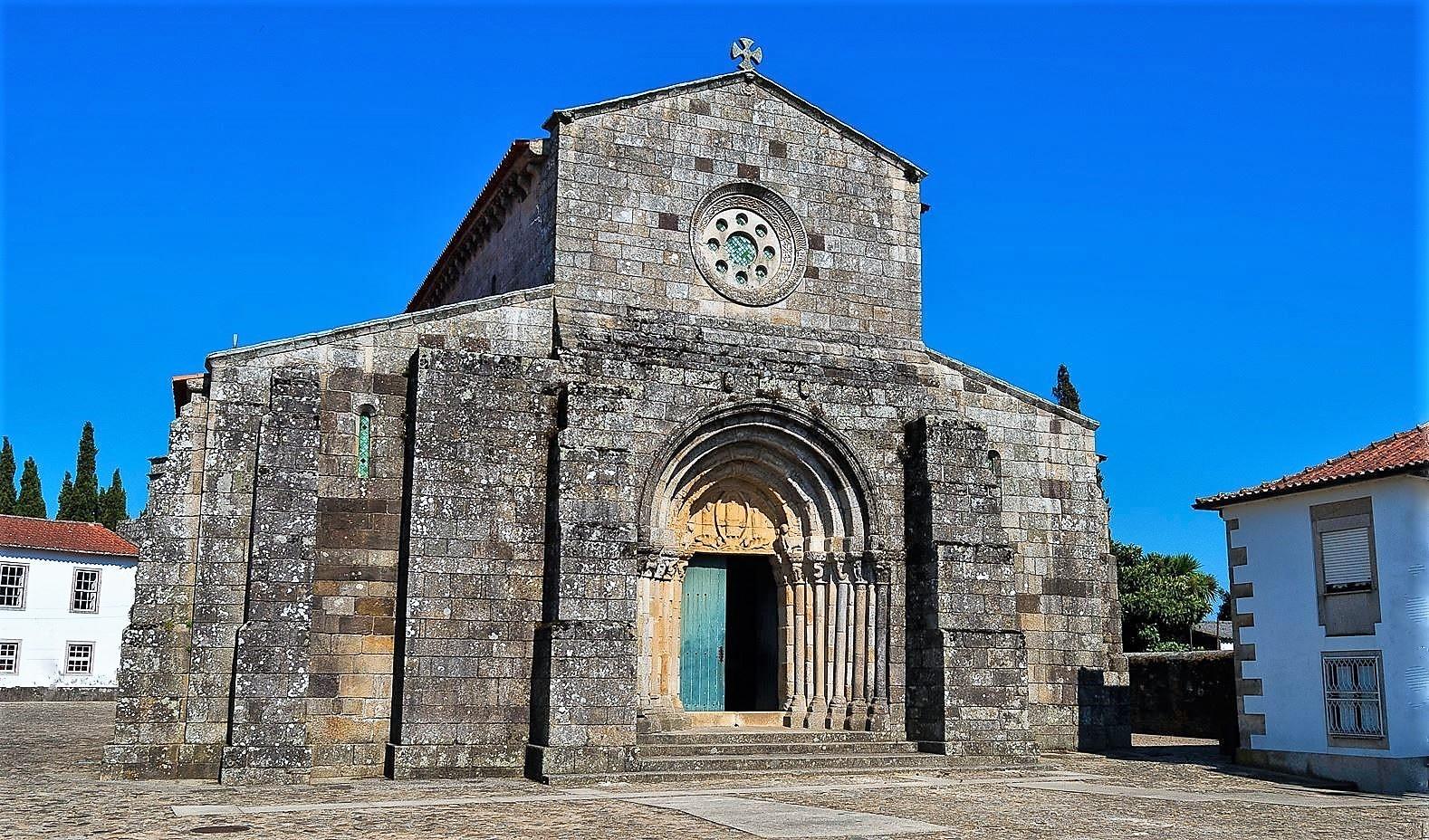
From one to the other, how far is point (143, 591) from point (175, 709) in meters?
1.42

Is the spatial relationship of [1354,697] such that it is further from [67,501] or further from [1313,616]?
[67,501]

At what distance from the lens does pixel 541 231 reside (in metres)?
16.8

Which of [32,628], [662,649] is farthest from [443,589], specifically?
[32,628]

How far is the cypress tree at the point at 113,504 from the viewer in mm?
57400

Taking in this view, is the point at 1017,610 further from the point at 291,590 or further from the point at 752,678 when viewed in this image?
the point at 291,590

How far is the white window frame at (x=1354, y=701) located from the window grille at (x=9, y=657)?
36496 mm

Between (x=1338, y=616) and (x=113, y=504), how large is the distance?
57762 millimetres

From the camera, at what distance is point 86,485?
57469 mm

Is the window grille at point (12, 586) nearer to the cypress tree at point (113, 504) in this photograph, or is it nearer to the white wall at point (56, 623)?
the white wall at point (56, 623)

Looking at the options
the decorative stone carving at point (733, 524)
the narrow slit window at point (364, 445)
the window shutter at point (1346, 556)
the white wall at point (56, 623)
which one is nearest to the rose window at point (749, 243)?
the decorative stone carving at point (733, 524)

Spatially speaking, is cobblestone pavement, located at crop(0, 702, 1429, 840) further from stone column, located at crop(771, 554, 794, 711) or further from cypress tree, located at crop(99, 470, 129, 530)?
cypress tree, located at crop(99, 470, 129, 530)

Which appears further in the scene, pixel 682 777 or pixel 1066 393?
pixel 1066 393

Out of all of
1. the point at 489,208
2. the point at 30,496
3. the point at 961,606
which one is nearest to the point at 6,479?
the point at 30,496

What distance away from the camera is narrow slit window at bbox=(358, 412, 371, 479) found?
1481 centimetres
